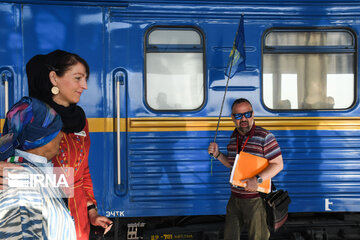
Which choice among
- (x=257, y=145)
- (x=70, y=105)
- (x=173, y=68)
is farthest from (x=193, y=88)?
(x=70, y=105)

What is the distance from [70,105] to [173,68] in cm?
170

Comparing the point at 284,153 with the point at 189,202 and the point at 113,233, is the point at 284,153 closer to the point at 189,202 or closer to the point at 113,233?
the point at 189,202

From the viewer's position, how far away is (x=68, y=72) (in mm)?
1748

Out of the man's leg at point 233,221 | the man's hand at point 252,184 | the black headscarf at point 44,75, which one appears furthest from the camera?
the man's leg at point 233,221

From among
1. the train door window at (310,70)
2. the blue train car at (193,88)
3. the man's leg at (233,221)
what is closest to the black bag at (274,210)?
the man's leg at (233,221)

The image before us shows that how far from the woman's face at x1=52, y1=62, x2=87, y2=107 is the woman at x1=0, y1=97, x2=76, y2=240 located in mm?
102

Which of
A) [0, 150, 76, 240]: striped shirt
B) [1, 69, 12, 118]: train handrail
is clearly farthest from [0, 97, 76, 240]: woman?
[1, 69, 12, 118]: train handrail

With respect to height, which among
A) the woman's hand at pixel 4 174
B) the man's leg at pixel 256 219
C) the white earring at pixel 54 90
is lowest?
the man's leg at pixel 256 219

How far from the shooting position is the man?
8.86ft

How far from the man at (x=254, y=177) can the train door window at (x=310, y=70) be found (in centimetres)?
77

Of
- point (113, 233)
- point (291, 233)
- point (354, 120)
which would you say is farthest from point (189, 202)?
point (354, 120)

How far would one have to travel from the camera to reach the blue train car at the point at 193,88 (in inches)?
128

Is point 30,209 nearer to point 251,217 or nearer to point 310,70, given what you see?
point 251,217

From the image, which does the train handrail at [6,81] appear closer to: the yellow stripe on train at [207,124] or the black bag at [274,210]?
the yellow stripe on train at [207,124]
